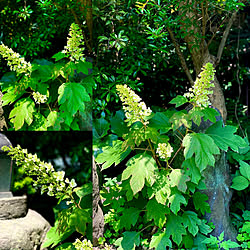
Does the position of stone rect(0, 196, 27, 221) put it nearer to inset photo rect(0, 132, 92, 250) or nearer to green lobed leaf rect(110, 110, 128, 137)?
inset photo rect(0, 132, 92, 250)

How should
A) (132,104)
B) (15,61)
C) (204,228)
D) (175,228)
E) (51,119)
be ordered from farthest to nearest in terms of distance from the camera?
(51,119)
(15,61)
(204,228)
(175,228)
(132,104)

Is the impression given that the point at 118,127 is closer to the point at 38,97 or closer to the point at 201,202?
the point at 38,97

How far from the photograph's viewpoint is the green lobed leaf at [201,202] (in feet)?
5.86

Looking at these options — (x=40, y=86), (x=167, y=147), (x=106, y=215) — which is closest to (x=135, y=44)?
(x=40, y=86)

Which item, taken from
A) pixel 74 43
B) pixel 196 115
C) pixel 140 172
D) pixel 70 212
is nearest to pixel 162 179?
pixel 140 172

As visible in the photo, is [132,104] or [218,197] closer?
[132,104]

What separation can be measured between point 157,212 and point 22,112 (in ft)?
3.87

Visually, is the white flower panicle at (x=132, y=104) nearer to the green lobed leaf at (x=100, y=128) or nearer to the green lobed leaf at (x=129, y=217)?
the green lobed leaf at (x=100, y=128)

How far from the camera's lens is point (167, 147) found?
1707mm

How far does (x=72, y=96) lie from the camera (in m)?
1.94

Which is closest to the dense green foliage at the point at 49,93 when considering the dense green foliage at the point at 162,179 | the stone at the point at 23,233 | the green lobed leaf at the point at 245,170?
the dense green foliage at the point at 162,179

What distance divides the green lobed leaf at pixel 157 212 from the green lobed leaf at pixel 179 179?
0.16 meters

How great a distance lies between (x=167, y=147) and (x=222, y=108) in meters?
0.76

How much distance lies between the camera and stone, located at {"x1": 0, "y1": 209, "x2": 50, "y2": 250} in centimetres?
188
